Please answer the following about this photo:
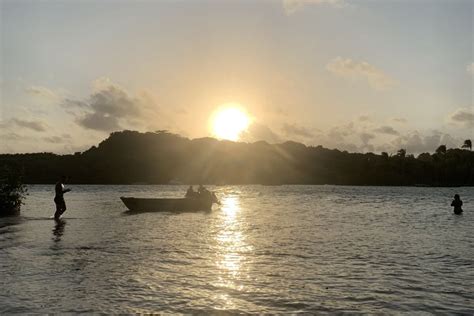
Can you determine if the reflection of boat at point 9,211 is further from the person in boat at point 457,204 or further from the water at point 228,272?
the person in boat at point 457,204

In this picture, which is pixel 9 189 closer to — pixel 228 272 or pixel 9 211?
pixel 9 211

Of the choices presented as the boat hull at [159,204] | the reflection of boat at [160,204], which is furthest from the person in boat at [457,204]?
the boat hull at [159,204]

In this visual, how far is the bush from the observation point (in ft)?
130

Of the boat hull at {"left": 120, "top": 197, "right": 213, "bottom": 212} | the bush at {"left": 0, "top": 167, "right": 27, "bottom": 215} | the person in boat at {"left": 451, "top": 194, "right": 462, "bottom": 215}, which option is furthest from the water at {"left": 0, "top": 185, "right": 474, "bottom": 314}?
the person in boat at {"left": 451, "top": 194, "right": 462, "bottom": 215}

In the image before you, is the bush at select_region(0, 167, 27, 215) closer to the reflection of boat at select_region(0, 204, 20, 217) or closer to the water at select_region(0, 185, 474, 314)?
the reflection of boat at select_region(0, 204, 20, 217)

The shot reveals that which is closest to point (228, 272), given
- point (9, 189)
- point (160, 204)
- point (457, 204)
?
point (9, 189)

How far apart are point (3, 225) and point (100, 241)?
410 inches

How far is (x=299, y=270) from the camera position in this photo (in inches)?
706

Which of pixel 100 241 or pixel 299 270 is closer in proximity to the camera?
pixel 299 270

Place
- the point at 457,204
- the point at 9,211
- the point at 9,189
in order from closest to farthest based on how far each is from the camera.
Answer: the point at 9,211 → the point at 9,189 → the point at 457,204

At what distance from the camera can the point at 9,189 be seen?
133ft

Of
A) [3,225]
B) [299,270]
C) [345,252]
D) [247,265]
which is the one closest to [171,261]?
[247,265]

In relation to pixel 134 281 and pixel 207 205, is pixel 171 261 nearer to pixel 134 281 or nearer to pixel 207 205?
pixel 134 281

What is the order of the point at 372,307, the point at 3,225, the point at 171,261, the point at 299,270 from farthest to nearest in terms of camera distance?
the point at 3,225 < the point at 171,261 < the point at 299,270 < the point at 372,307
